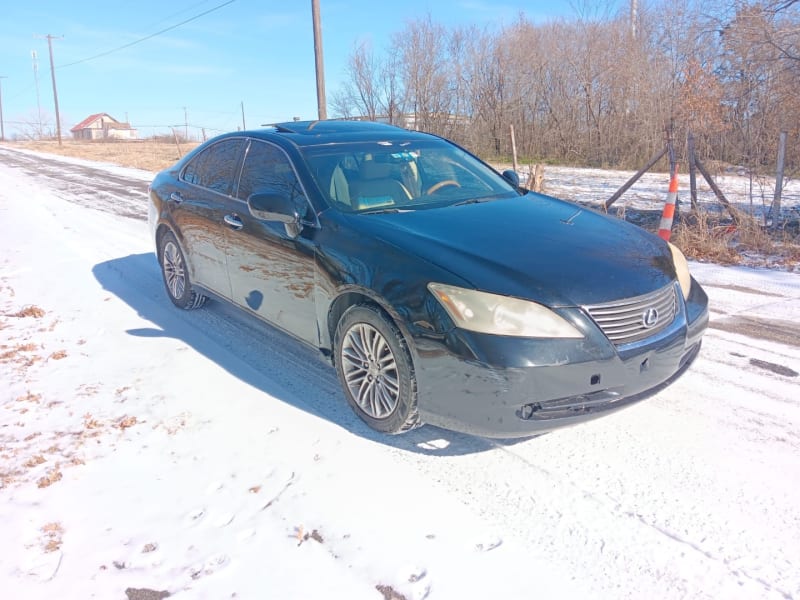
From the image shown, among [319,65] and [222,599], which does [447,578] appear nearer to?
[222,599]

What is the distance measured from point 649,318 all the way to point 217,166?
11.8 feet

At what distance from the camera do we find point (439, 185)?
4.27 metres

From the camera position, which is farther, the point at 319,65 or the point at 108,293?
the point at 319,65

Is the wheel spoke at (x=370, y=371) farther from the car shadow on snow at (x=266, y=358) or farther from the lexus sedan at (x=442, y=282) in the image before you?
the car shadow on snow at (x=266, y=358)

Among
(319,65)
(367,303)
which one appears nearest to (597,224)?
(367,303)

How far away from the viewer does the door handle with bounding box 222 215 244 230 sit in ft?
14.4

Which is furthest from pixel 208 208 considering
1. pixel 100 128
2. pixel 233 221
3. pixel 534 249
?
pixel 100 128

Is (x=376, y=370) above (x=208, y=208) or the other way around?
the other way around

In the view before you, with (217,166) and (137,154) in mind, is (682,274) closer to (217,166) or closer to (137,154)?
(217,166)

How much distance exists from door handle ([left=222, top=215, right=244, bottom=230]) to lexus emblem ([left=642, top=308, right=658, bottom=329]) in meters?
2.79

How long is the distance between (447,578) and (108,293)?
17.4 feet

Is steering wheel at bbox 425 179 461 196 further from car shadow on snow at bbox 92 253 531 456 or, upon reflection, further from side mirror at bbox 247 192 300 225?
car shadow on snow at bbox 92 253 531 456

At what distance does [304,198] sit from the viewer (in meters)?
3.84

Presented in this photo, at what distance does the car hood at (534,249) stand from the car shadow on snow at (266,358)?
0.96m
